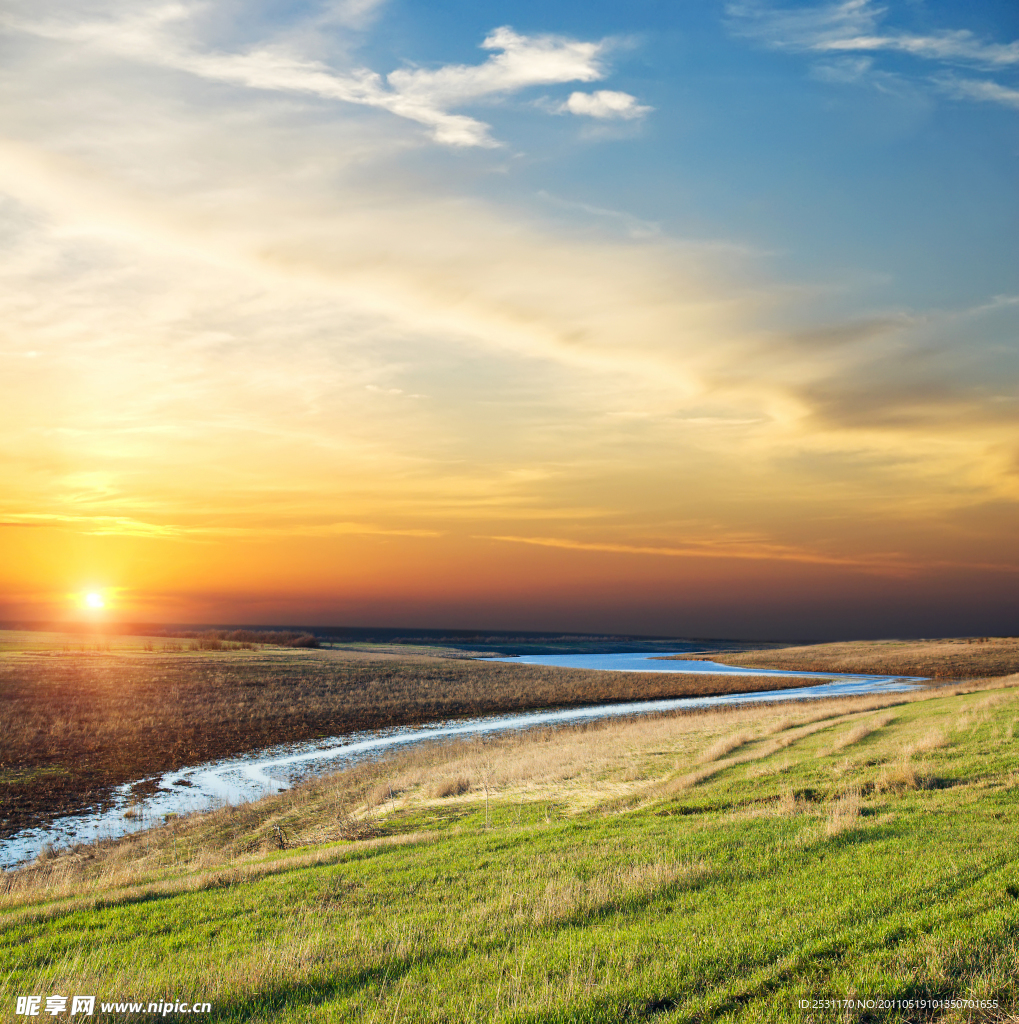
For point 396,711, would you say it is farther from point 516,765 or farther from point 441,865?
point 441,865

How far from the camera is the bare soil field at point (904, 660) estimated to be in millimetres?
88062

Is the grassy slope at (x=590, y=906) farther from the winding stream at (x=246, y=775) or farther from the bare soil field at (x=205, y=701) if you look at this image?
the bare soil field at (x=205, y=701)

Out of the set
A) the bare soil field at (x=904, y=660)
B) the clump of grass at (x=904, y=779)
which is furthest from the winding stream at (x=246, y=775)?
the bare soil field at (x=904, y=660)

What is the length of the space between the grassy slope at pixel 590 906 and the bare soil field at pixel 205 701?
14391mm

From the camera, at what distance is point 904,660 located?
105062mm

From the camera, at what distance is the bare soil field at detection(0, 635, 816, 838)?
3269cm

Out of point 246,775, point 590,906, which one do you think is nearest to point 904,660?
point 246,775

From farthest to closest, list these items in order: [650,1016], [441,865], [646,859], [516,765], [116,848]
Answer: [516,765], [116,848], [441,865], [646,859], [650,1016]

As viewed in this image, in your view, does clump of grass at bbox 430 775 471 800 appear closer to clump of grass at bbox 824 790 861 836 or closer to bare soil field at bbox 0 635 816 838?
clump of grass at bbox 824 790 861 836

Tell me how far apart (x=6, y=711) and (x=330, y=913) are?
139 ft

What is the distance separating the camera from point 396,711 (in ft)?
179

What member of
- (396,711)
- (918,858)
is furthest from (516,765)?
(396,711)

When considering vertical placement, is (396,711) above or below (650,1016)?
below

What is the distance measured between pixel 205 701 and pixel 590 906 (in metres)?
49.2
